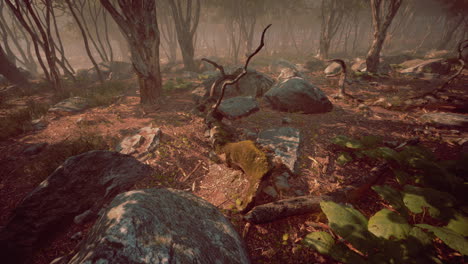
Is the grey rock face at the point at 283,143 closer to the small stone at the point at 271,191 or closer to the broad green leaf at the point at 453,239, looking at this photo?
the small stone at the point at 271,191

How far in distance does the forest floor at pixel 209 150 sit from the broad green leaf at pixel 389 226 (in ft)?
2.33

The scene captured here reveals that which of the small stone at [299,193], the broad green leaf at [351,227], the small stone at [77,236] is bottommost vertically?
the small stone at [77,236]

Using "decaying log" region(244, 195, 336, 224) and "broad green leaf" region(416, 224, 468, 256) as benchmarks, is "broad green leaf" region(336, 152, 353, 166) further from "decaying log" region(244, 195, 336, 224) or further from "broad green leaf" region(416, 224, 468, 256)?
"broad green leaf" region(416, 224, 468, 256)

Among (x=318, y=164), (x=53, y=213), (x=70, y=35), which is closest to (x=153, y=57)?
(x=53, y=213)

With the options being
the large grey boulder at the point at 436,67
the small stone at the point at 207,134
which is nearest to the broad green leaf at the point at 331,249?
the small stone at the point at 207,134

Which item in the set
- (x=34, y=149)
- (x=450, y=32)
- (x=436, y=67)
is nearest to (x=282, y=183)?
(x=34, y=149)

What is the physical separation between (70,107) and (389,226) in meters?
9.74

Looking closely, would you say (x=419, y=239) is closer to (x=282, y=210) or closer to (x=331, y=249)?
(x=331, y=249)

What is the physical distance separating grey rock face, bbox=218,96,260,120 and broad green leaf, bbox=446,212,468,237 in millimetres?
4917

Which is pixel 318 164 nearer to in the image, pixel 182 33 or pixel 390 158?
pixel 390 158

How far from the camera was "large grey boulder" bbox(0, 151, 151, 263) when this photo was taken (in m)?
2.49

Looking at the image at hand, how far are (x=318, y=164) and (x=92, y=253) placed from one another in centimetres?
390

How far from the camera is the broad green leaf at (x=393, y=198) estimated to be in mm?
2197

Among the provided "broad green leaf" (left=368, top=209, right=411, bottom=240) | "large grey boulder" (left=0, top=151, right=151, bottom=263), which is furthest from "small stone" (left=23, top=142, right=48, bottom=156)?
"broad green leaf" (left=368, top=209, right=411, bottom=240)
